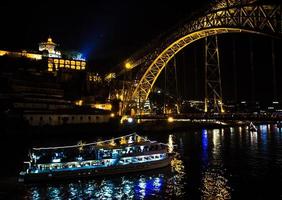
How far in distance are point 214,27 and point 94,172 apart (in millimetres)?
29221

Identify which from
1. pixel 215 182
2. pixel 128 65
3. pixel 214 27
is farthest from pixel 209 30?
pixel 128 65

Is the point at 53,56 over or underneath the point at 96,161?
over

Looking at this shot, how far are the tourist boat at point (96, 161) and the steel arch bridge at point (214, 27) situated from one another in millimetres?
19623

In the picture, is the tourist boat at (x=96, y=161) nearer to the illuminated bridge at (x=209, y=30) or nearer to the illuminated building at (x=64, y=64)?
the illuminated bridge at (x=209, y=30)

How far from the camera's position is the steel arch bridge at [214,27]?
127 feet

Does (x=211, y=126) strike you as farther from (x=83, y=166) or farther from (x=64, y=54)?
(x=83, y=166)

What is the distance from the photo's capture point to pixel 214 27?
160 ft

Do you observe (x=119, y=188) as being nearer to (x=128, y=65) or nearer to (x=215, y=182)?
(x=215, y=182)

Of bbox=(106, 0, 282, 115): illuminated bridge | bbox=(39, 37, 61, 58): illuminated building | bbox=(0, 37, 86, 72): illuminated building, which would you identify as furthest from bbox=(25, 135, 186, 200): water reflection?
bbox=(39, 37, 61, 58): illuminated building

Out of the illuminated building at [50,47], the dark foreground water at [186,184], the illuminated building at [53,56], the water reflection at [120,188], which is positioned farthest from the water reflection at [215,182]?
the illuminated building at [50,47]

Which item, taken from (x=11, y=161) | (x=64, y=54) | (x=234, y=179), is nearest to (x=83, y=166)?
(x=11, y=161)

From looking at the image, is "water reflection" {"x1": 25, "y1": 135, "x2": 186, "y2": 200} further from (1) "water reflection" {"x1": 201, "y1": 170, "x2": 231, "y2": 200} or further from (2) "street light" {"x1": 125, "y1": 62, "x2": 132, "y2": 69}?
(2) "street light" {"x1": 125, "y1": 62, "x2": 132, "y2": 69}

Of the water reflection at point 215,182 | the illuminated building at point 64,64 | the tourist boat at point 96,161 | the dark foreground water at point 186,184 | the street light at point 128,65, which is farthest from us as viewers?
the illuminated building at point 64,64

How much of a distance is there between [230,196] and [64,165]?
15230 millimetres
